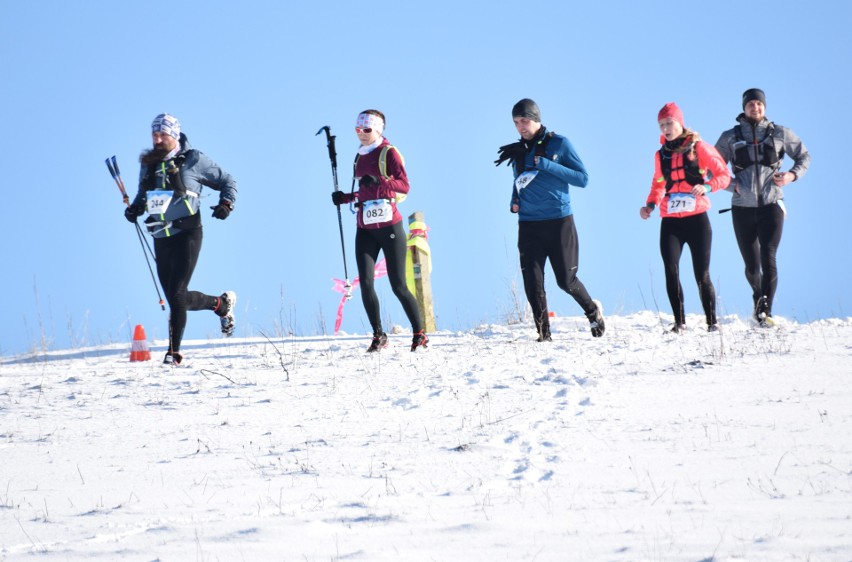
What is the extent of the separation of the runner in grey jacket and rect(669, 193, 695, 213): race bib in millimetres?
1024

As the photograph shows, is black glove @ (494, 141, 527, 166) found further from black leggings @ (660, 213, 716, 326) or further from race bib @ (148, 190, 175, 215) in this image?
race bib @ (148, 190, 175, 215)

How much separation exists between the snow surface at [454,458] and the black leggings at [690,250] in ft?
3.16

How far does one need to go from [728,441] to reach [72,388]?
5971 millimetres

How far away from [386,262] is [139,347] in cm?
330

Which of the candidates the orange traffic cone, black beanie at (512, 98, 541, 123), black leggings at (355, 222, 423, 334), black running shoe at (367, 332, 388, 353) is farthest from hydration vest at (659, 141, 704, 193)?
the orange traffic cone

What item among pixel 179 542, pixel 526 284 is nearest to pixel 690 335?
pixel 526 284

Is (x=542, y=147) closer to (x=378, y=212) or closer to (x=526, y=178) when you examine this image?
(x=526, y=178)

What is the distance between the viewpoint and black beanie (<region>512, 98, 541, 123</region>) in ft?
29.8

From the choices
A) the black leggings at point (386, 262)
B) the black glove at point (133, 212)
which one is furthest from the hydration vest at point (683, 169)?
the black glove at point (133, 212)

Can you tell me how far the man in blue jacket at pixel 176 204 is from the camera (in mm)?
9078

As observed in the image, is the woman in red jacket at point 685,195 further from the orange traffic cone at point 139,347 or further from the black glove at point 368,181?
the orange traffic cone at point 139,347

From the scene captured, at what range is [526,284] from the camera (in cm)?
930

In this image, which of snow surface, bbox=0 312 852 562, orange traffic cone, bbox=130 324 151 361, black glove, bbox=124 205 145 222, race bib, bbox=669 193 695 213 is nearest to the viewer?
snow surface, bbox=0 312 852 562

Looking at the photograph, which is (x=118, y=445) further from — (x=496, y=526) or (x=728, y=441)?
(x=728, y=441)
